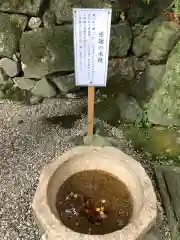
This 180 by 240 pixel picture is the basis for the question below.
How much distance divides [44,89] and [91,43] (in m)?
1.76

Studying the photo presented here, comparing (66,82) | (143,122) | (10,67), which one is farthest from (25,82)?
(143,122)

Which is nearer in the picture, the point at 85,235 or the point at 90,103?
the point at 85,235

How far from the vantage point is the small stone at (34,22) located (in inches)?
168

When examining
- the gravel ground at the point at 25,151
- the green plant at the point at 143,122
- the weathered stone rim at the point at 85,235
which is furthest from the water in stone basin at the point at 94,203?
the green plant at the point at 143,122

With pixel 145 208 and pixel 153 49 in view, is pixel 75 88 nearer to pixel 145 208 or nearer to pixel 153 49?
pixel 153 49

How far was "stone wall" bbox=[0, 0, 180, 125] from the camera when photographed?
4043 mm

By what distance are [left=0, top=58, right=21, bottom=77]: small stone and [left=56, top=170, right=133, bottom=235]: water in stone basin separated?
2.11m

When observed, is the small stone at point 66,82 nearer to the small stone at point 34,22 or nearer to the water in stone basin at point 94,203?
the small stone at point 34,22

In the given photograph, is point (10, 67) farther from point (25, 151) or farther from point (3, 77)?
point (25, 151)

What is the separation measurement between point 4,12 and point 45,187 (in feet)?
8.60

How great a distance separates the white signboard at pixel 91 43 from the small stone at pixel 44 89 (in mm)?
1450

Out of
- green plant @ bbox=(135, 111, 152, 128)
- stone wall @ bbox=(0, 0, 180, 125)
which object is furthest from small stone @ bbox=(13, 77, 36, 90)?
green plant @ bbox=(135, 111, 152, 128)

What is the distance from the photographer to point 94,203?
3.00 m

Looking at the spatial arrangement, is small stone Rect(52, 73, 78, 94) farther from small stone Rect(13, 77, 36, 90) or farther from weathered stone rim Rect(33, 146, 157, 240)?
weathered stone rim Rect(33, 146, 157, 240)
